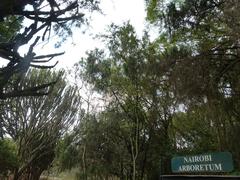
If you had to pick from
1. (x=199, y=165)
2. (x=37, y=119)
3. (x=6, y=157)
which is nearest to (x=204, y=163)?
(x=199, y=165)

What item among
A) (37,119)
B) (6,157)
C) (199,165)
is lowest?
(199,165)

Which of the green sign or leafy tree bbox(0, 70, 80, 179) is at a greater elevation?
leafy tree bbox(0, 70, 80, 179)

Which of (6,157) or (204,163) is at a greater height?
(6,157)

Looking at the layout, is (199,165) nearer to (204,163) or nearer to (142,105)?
(204,163)

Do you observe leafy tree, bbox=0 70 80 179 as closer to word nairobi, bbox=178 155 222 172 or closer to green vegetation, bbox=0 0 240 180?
green vegetation, bbox=0 0 240 180

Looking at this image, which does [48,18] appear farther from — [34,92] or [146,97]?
[146,97]

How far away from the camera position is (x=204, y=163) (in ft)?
18.7

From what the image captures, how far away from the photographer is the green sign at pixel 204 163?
210 inches

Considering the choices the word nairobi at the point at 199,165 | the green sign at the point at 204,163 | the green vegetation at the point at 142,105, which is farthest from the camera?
the green vegetation at the point at 142,105

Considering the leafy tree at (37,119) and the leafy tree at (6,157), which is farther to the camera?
the leafy tree at (37,119)

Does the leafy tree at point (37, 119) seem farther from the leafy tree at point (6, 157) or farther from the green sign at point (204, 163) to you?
the green sign at point (204, 163)

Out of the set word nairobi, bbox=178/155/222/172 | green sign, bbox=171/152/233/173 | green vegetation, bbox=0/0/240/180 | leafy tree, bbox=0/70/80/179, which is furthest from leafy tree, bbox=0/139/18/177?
word nairobi, bbox=178/155/222/172

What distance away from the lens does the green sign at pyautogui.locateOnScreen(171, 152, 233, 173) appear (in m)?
5.34

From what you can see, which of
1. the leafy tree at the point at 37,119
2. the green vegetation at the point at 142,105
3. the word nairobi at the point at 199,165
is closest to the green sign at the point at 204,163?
the word nairobi at the point at 199,165
